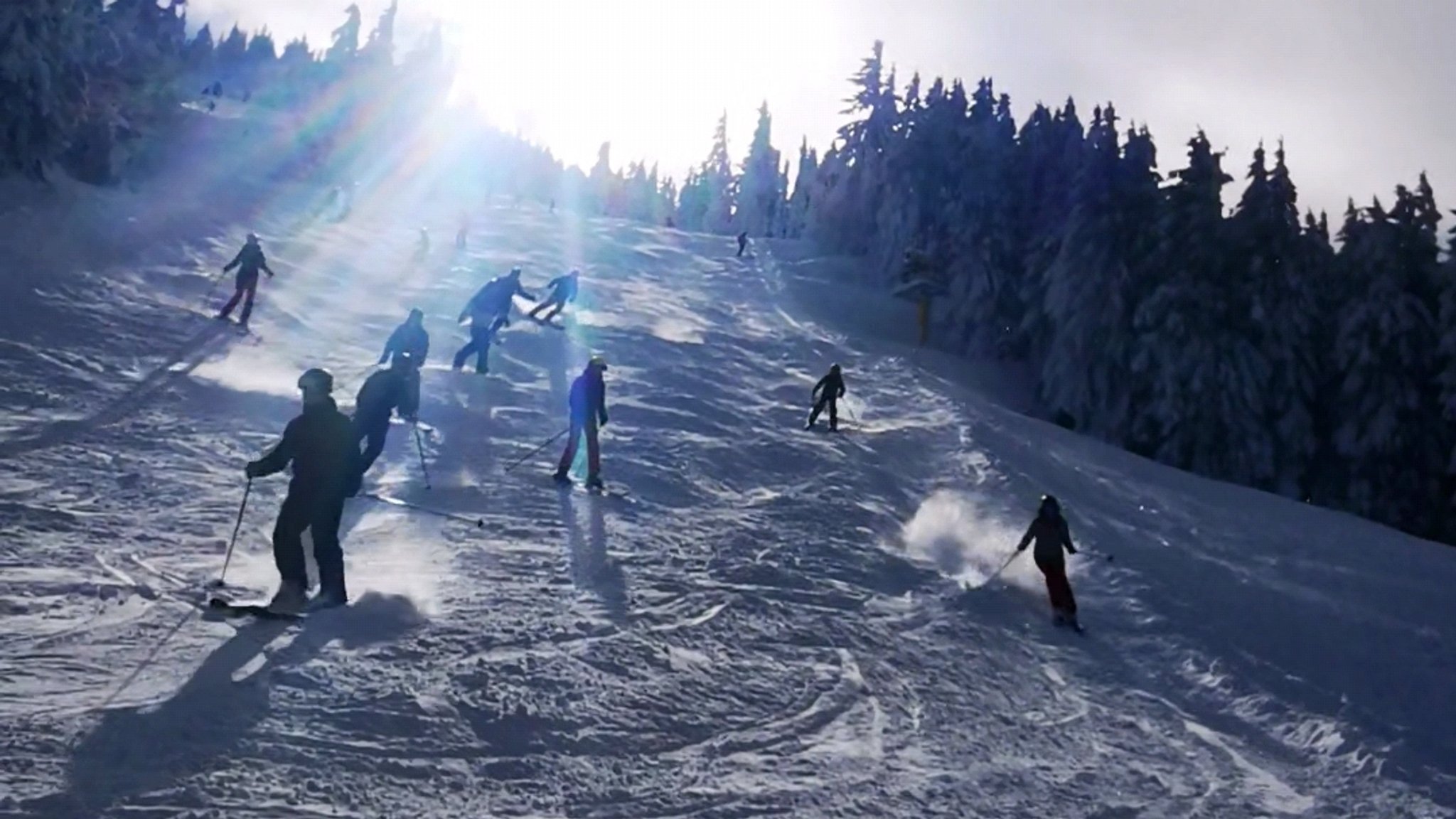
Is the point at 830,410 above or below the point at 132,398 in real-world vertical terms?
above

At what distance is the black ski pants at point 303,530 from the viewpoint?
907cm

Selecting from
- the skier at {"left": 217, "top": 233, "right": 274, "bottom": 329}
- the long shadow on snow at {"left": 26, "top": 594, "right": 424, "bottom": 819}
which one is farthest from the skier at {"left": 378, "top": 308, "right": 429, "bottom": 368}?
the long shadow on snow at {"left": 26, "top": 594, "right": 424, "bottom": 819}

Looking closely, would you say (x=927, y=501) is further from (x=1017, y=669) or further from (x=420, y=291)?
(x=420, y=291)

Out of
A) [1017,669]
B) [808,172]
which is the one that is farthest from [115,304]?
[808,172]

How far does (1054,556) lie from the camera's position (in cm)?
1370

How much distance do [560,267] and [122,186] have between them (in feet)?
52.0

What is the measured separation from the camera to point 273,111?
98750 millimetres

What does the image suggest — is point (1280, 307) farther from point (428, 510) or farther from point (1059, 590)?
point (428, 510)

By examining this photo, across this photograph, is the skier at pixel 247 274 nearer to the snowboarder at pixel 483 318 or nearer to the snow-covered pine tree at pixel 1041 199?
the snowboarder at pixel 483 318

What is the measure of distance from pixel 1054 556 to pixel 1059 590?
411 millimetres

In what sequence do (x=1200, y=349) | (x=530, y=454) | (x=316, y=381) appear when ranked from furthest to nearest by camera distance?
(x=1200, y=349)
(x=530, y=454)
(x=316, y=381)

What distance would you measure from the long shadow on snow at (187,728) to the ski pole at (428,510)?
15.0 ft

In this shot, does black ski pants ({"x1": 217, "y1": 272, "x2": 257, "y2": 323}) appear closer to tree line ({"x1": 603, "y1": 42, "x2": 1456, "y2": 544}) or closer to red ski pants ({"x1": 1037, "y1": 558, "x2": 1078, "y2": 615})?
red ski pants ({"x1": 1037, "y1": 558, "x2": 1078, "y2": 615})

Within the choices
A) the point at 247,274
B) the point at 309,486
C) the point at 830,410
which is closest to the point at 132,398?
the point at 247,274
